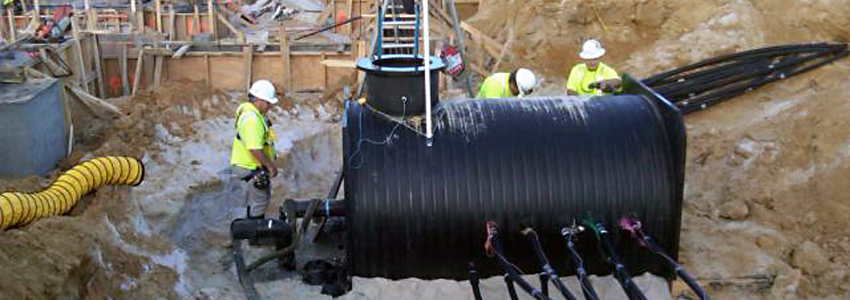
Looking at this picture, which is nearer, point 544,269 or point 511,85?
→ point 544,269

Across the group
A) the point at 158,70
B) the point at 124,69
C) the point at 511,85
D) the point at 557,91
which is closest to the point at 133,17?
the point at 124,69

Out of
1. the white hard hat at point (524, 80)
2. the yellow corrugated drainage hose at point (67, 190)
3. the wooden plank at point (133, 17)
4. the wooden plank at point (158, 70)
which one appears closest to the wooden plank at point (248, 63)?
the wooden plank at point (158, 70)

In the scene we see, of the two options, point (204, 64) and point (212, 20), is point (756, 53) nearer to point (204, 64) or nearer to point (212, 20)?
point (204, 64)

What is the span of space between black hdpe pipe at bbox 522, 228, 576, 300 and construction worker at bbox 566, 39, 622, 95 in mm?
3097

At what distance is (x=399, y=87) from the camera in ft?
24.8

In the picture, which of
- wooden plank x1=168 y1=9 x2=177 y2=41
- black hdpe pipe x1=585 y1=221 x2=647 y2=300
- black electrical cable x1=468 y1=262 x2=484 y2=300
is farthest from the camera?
wooden plank x1=168 y1=9 x2=177 y2=41

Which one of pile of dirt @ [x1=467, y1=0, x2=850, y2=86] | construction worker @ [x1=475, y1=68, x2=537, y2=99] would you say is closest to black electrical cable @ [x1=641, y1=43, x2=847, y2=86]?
pile of dirt @ [x1=467, y1=0, x2=850, y2=86]

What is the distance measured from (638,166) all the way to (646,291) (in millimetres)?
1221

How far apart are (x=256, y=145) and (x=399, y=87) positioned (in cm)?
181

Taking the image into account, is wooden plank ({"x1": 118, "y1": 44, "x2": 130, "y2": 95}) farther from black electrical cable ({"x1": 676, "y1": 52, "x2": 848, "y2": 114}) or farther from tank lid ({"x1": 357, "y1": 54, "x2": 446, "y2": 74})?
black electrical cable ({"x1": 676, "y1": 52, "x2": 848, "y2": 114})

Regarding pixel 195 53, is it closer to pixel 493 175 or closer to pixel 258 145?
pixel 258 145

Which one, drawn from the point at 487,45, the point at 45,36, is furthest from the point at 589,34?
the point at 45,36

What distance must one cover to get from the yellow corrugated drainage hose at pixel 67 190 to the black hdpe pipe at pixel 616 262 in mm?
4932

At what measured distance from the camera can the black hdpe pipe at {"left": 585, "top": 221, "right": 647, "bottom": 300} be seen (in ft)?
18.9
